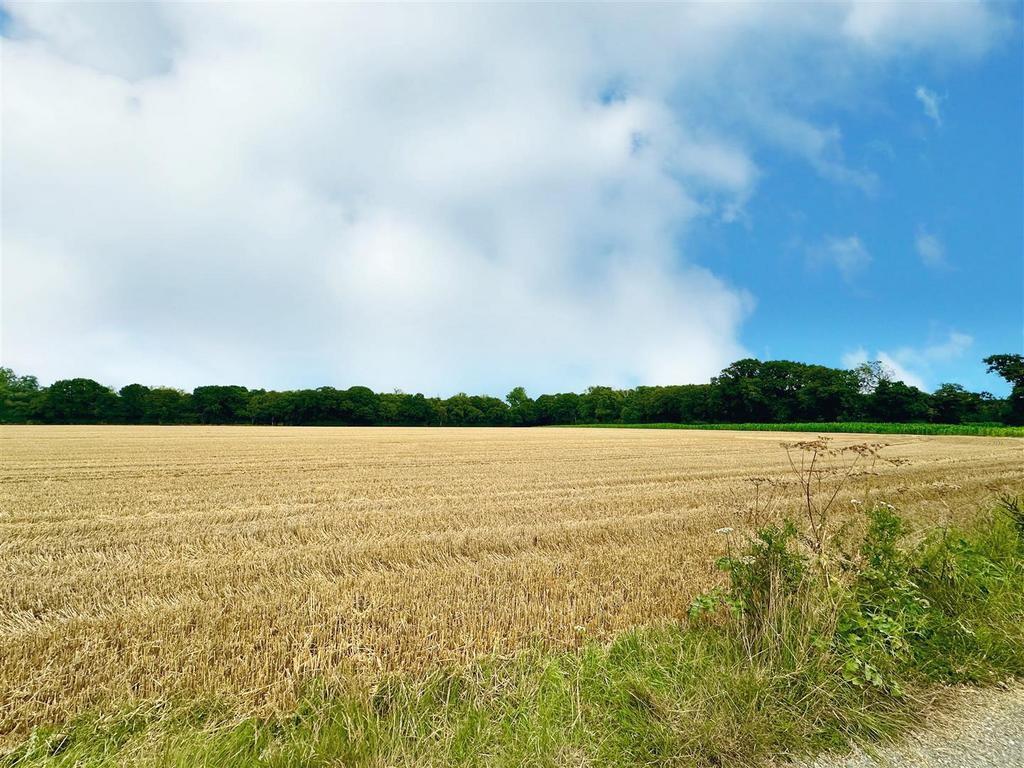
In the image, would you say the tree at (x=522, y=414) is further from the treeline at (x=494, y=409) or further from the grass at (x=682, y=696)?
the grass at (x=682, y=696)

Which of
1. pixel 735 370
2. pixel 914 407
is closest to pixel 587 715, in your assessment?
pixel 914 407

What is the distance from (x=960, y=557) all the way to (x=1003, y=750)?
9.04 feet

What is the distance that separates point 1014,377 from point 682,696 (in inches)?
3806

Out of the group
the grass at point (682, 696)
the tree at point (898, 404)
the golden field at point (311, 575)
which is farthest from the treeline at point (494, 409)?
the grass at point (682, 696)

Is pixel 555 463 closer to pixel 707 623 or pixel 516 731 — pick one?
pixel 707 623

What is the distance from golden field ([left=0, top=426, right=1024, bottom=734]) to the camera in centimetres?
375

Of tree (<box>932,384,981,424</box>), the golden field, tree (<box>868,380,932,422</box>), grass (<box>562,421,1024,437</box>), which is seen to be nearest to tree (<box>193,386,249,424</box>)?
grass (<box>562,421,1024,437</box>)

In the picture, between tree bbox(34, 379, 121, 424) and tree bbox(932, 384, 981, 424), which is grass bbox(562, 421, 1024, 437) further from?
tree bbox(34, 379, 121, 424)

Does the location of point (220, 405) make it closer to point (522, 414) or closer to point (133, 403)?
point (133, 403)

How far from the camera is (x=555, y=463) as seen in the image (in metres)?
20.7

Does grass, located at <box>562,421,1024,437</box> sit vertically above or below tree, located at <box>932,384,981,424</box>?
below

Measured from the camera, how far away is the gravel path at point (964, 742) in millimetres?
2816

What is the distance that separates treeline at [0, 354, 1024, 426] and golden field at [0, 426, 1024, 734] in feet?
327

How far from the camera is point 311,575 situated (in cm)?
594
